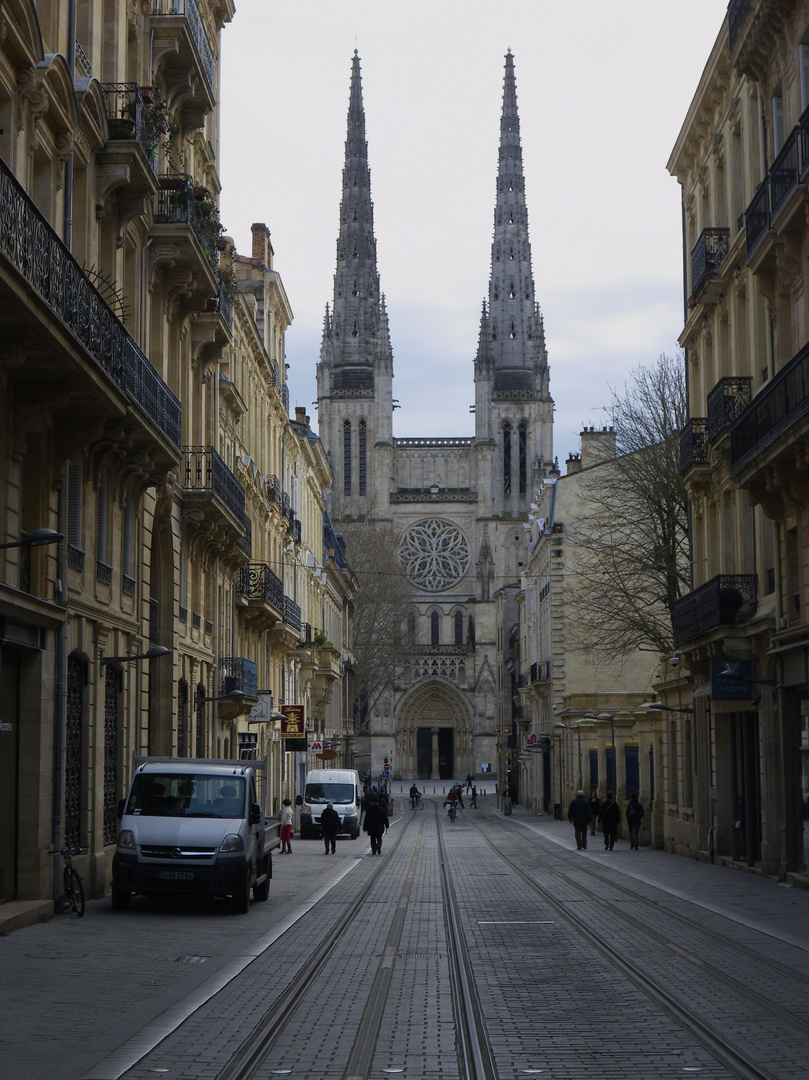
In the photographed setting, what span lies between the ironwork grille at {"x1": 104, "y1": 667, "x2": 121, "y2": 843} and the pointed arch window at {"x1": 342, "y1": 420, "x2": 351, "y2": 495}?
9765 centimetres

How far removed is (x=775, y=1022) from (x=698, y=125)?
23107mm

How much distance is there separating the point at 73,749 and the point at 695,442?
14959mm

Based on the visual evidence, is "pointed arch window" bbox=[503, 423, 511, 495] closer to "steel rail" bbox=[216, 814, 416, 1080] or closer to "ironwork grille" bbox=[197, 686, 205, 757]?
"ironwork grille" bbox=[197, 686, 205, 757]

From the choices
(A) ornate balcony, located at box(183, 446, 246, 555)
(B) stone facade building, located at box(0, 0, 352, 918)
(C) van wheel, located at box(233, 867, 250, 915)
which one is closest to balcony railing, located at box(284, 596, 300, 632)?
(B) stone facade building, located at box(0, 0, 352, 918)

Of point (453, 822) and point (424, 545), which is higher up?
point (424, 545)

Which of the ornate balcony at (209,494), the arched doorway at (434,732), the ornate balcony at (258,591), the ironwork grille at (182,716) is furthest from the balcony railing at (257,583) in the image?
the arched doorway at (434,732)

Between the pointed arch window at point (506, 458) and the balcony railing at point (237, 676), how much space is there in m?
84.7

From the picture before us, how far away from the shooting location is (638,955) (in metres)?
14.3

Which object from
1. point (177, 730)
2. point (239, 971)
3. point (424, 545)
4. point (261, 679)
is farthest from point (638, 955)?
point (424, 545)

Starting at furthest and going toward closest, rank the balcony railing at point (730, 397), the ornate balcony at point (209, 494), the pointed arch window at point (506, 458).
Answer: the pointed arch window at point (506, 458) < the ornate balcony at point (209, 494) < the balcony railing at point (730, 397)

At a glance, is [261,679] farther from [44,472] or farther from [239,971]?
[239,971]

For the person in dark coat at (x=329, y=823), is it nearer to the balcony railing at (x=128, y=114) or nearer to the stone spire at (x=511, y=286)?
the balcony railing at (x=128, y=114)

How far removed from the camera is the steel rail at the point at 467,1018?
8.75 metres

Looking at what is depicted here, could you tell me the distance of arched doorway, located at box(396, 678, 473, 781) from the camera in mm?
116562
